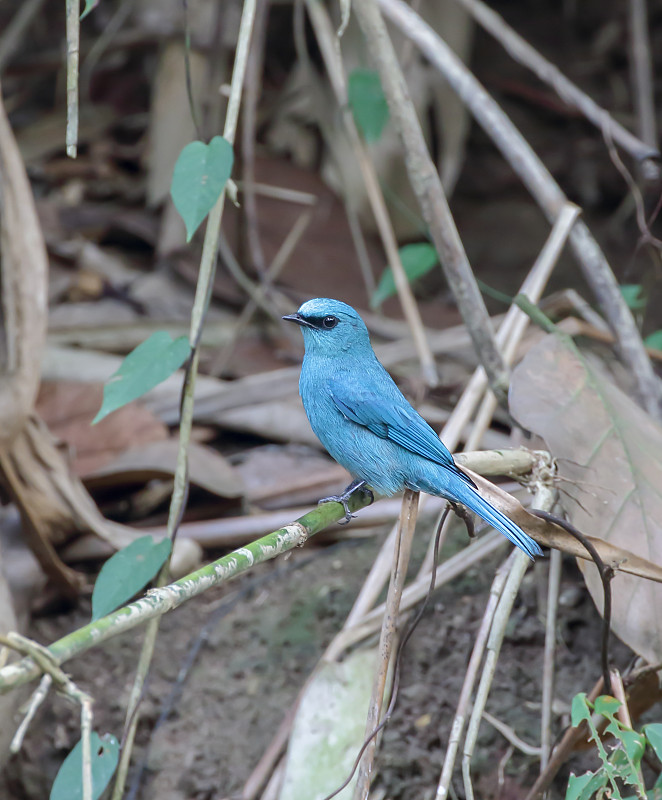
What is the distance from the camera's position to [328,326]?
3164 mm

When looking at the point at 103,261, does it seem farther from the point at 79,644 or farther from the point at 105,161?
the point at 79,644

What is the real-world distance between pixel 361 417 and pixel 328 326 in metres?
0.39

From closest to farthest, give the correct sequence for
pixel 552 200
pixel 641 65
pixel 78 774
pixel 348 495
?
pixel 78 774 < pixel 348 495 < pixel 552 200 < pixel 641 65

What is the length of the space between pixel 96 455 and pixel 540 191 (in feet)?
7.34

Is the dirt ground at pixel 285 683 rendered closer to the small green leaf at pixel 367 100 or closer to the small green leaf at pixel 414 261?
the small green leaf at pixel 414 261

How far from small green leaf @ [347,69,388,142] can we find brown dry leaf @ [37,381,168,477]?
1.68 metres

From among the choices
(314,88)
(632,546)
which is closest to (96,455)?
(632,546)

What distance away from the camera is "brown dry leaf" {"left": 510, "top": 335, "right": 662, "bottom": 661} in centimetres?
246

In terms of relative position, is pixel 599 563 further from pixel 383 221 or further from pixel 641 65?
pixel 641 65

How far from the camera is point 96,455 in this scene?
3.97m

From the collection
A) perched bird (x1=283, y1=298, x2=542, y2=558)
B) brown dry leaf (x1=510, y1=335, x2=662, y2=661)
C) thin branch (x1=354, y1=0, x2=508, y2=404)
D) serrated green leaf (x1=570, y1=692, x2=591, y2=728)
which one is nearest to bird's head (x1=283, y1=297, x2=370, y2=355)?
perched bird (x1=283, y1=298, x2=542, y2=558)

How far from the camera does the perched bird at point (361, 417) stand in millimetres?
2715

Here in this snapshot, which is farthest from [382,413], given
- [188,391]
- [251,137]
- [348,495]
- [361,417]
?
[251,137]

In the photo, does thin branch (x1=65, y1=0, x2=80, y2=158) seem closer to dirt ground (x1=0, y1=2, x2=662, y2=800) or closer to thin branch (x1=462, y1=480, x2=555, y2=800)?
thin branch (x1=462, y1=480, x2=555, y2=800)
